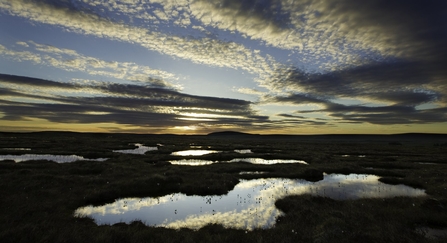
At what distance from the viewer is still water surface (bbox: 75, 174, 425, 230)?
14055 mm

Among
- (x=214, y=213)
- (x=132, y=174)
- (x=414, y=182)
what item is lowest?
(x=132, y=174)

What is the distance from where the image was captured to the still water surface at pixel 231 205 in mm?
14055

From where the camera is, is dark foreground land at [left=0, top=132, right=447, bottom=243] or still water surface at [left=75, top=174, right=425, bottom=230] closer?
dark foreground land at [left=0, top=132, right=447, bottom=243]

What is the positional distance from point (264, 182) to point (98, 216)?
54.3 feet

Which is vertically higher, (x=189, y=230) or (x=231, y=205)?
(x=189, y=230)

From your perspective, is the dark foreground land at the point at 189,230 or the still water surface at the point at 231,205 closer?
the dark foreground land at the point at 189,230

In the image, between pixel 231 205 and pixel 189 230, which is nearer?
pixel 189 230

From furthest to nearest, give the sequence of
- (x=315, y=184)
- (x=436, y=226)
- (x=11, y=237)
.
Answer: (x=315, y=184)
(x=436, y=226)
(x=11, y=237)

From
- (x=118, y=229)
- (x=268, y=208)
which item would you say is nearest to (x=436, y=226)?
(x=268, y=208)

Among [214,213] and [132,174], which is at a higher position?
[214,213]

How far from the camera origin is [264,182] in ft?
83.8

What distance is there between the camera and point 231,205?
1731cm

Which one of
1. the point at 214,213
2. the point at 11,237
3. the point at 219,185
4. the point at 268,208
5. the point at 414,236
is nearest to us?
the point at 11,237

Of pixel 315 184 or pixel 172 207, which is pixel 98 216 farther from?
pixel 315 184
